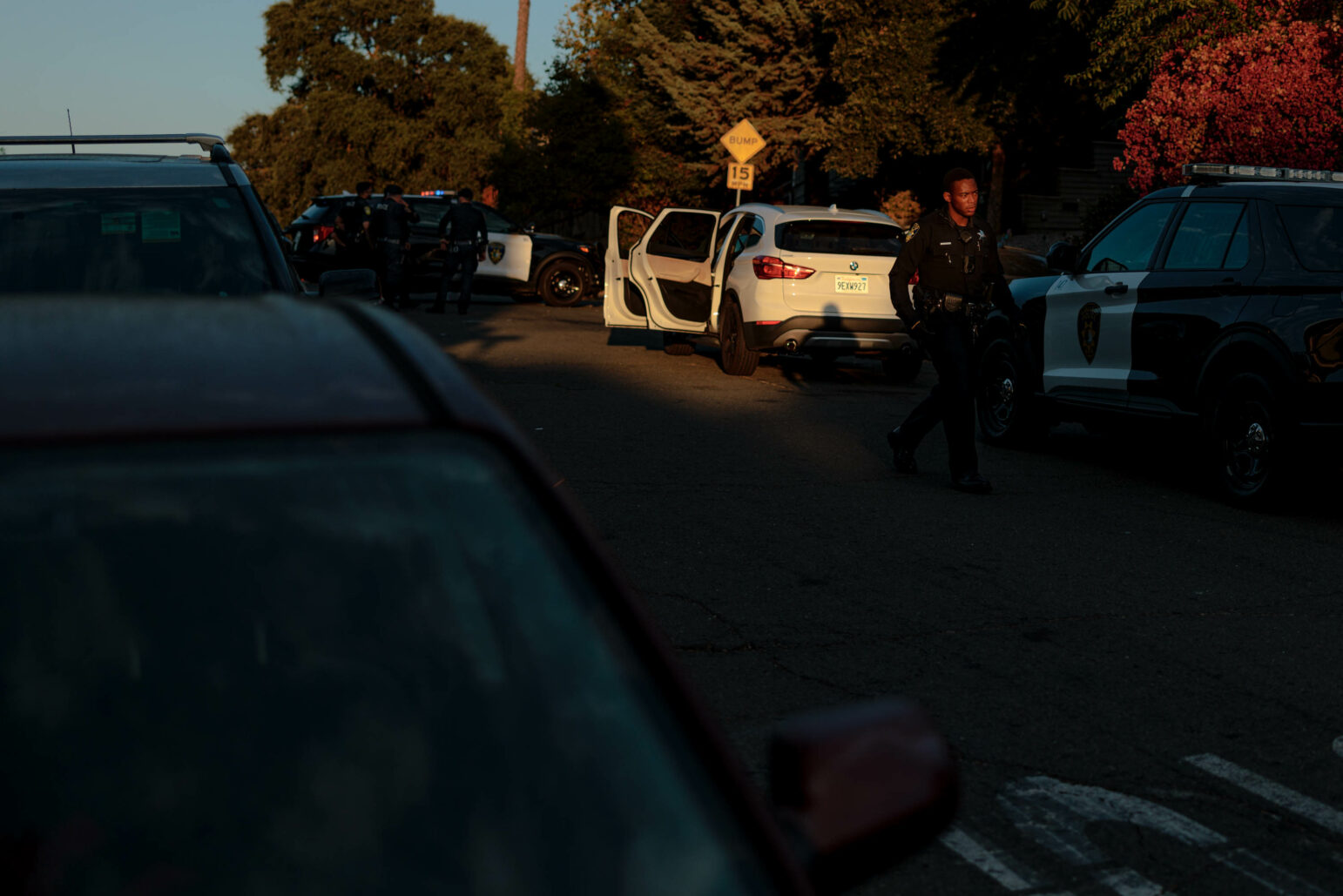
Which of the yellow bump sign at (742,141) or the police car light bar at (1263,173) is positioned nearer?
the police car light bar at (1263,173)

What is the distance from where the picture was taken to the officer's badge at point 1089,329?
1041cm

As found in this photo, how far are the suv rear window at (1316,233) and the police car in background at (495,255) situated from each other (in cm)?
1676

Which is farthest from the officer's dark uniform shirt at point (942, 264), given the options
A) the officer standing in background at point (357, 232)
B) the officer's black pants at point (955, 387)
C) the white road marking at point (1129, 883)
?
the officer standing in background at point (357, 232)

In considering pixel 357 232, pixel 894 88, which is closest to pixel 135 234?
pixel 357 232

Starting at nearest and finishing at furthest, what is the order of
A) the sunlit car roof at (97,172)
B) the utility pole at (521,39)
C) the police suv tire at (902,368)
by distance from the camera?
the sunlit car roof at (97,172), the police suv tire at (902,368), the utility pole at (521,39)

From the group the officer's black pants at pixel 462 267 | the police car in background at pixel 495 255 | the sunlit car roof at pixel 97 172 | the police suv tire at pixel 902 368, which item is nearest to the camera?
the sunlit car roof at pixel 97 172

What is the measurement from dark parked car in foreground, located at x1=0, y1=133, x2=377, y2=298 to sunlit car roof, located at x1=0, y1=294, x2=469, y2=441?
356cm

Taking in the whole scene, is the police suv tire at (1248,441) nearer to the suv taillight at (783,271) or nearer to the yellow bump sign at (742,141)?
the suv taillight at (783,271)

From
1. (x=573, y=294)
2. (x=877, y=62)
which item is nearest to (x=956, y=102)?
(x=877, y=62)

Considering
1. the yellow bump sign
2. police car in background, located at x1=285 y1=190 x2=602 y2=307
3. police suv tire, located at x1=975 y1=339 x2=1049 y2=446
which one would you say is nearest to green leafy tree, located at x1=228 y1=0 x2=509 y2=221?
police car in background, located at x1=285 y1=190 x2=602 y2=307

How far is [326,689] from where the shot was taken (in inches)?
69.9

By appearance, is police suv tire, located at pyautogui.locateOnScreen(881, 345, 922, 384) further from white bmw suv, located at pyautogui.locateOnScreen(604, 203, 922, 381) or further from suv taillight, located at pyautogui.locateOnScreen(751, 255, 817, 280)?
suv taillight, located at pyautogui.locateOnScreen(751, 255, 817, 280)

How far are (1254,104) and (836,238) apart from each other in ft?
25.4

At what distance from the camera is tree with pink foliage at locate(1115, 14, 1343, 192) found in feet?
64.4
